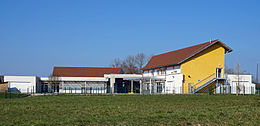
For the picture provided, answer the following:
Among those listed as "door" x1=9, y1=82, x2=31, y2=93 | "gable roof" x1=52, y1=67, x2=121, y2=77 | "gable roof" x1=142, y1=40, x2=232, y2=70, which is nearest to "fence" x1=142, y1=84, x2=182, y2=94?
"gable roof" x1=142, y1=40, x2=232, y2=70

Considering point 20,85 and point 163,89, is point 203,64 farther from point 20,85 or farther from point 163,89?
point 20,85

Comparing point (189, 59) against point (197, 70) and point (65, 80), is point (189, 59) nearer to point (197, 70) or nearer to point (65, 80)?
point (197, 70)

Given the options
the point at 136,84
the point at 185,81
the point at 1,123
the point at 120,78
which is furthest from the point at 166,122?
the point at 136,84

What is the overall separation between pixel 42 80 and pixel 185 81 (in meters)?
24.2

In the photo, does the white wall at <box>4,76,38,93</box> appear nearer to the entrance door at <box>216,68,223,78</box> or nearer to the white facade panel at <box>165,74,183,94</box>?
the white facade panel at <box>165,74,183,94</box>

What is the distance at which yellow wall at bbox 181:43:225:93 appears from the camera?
4558 cm

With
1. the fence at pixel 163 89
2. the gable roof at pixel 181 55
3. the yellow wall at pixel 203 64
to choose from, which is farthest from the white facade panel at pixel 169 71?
the yellow wall at pixel 203 64

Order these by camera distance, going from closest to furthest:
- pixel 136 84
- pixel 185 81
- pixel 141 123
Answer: pixel 141 123
pixel 185 81
pixel 136 84

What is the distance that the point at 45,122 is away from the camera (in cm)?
1092

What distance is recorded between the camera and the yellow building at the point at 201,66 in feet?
148

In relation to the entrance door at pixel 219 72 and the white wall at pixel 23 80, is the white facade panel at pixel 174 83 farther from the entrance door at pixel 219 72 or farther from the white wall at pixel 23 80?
the white wall at pixel 23 80

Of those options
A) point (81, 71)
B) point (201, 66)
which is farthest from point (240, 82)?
point (81, 71)

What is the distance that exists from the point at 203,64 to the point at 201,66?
1.44 ft

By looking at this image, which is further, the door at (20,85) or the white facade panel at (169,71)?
the door at (20,85)
